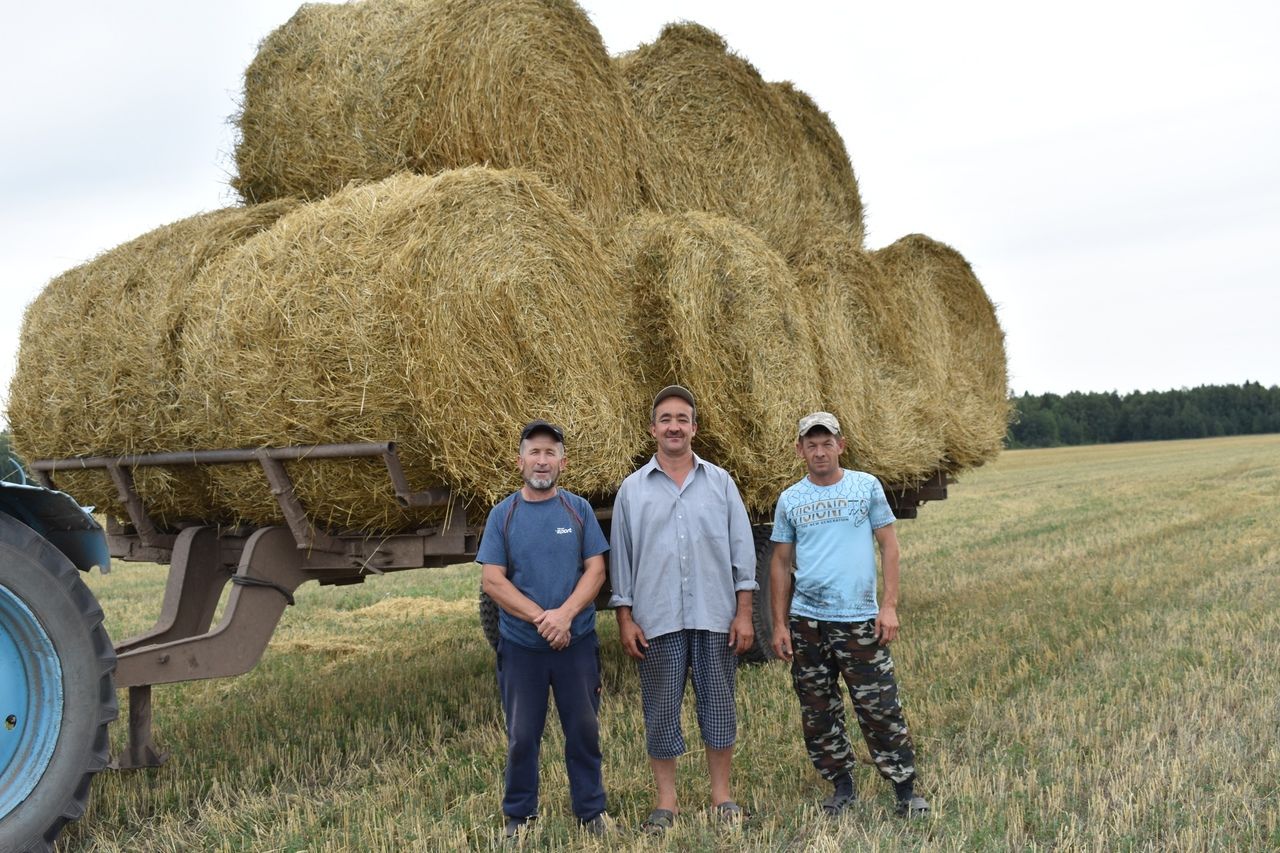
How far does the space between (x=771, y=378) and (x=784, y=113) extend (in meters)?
2.94

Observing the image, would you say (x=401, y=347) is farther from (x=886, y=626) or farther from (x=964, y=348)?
(x=964, y=348)

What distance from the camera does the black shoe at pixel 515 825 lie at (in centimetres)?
390

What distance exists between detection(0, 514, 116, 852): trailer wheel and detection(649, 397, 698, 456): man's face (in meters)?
2.07

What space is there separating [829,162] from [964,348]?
6.68 ft

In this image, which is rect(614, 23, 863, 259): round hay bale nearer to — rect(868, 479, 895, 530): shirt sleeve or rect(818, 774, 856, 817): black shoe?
rect(868, 479, 895, 530): shirt sleeve

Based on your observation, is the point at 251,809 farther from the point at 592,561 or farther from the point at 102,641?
the point at 592,561

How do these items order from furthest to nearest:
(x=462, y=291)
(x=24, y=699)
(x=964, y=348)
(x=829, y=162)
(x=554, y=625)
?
(x=964, y=348) < (x=829, y=162) < (x=462, y=291) < (x=554, y=625) < (x=24, y=699)

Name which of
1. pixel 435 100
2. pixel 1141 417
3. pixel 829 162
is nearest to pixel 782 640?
pixel 435 100

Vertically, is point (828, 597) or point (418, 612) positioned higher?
point (828, 597)

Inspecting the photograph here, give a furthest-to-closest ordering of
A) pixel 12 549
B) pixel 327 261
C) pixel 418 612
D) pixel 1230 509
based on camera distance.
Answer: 1. pixel 1230 509
2. pixel 418 612
3. pixel 327 261
4. pixel 12 549

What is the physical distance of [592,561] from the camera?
4117mm

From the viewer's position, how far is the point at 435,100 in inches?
218

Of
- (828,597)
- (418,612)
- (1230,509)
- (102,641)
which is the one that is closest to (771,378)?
(828,597)

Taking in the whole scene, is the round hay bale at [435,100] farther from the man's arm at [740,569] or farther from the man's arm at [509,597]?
the man's arm at [509,597]
